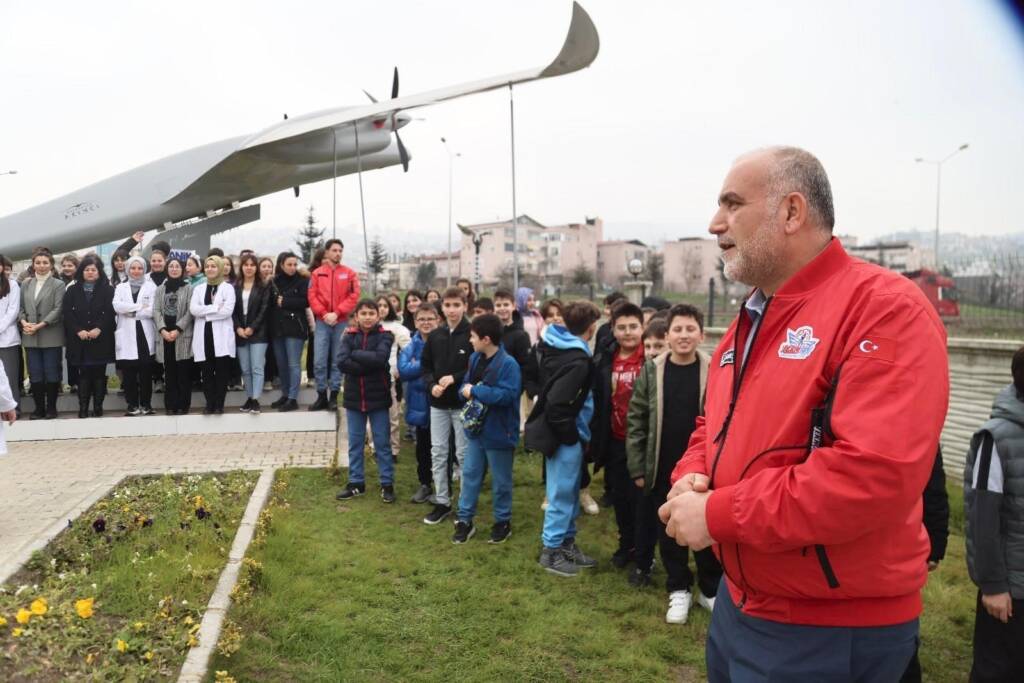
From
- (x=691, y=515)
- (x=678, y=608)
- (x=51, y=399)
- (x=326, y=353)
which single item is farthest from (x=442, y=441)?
(x=51, y=399)

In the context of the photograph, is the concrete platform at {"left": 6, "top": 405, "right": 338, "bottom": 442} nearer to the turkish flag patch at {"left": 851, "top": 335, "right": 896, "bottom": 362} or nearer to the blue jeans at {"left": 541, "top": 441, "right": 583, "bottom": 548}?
the blue jeans at {"left": 541, "top": 441, "right": 583, "bottom": 548}

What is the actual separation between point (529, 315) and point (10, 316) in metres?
6.42

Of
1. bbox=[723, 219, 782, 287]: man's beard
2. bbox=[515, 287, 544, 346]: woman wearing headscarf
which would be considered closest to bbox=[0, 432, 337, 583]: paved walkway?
bbox=[515, 287, 544, 346]: woman wearing headscarf

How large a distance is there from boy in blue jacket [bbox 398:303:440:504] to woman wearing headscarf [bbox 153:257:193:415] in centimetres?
385

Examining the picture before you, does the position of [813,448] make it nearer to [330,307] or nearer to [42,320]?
[330,307]

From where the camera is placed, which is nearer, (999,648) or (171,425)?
(999,648)

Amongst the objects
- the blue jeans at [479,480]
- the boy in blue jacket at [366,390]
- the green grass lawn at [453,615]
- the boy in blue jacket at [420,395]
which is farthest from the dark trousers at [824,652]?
the boy in blue jacket at [366,390]

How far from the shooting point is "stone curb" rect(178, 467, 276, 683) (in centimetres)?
324

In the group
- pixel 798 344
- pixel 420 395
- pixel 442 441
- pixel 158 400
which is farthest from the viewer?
pixel 158 400

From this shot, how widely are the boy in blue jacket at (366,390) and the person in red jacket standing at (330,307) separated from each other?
244 cm

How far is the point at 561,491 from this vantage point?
4.97 metres

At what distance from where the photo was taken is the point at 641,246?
80812 mm

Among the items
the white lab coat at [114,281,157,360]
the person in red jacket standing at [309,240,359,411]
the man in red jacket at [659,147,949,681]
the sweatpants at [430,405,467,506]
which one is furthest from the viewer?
the person in red jacket standing at [309,240,359,411]

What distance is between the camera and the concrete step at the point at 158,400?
9438mm
